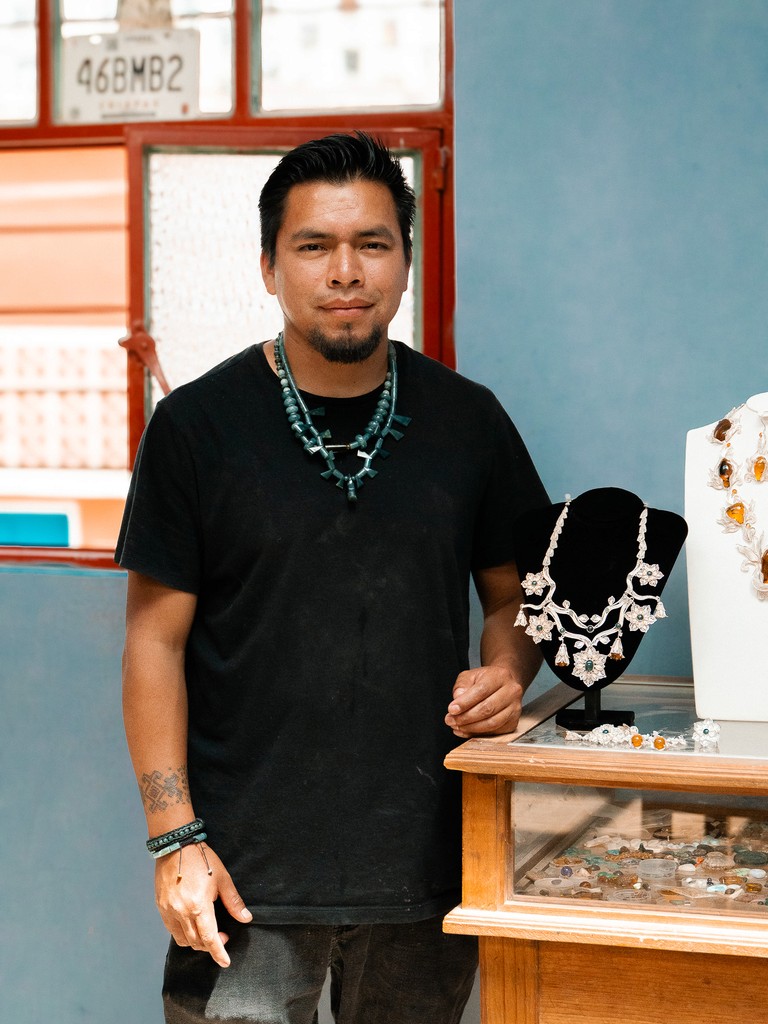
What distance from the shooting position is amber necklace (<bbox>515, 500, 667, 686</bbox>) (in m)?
1.82

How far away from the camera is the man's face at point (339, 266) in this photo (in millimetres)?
1842

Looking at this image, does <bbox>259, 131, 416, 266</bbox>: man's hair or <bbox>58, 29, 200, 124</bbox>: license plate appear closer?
<bbox>259, 131, 416, 266</bbox>: man's hair

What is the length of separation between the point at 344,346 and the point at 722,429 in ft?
1.96

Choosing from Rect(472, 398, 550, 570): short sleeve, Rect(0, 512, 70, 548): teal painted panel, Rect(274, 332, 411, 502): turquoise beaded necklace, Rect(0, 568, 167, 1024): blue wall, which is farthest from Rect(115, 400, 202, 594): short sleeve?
Rect(0, 512, 70, 548): teal painted panel

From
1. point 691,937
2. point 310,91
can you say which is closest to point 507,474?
point 691,937

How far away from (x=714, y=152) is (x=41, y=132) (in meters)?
1.46

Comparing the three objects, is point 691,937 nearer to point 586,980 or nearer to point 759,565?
point 586,980

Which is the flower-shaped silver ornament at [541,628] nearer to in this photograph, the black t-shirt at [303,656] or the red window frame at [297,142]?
the black t-shirt at [303,656]

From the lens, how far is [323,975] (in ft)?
6.30

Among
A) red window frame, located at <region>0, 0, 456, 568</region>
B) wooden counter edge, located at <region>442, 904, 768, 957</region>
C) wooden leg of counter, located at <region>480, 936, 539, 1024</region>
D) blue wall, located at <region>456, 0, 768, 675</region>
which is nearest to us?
wooden counter edge, located at <region>442, 904, 768, 957</region>

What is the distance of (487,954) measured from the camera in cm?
174

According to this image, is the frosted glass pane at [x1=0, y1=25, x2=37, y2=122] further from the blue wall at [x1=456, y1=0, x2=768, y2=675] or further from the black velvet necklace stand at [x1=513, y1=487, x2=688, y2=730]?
the black velvet necklace stand at [x1=513, y1=487, x2=688, y2=730]

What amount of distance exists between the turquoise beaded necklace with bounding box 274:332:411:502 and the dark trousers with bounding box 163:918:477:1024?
0.66 meters

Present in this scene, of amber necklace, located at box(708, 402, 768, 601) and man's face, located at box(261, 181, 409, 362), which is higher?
man's face, located at box(261, 181, 409, 362)
